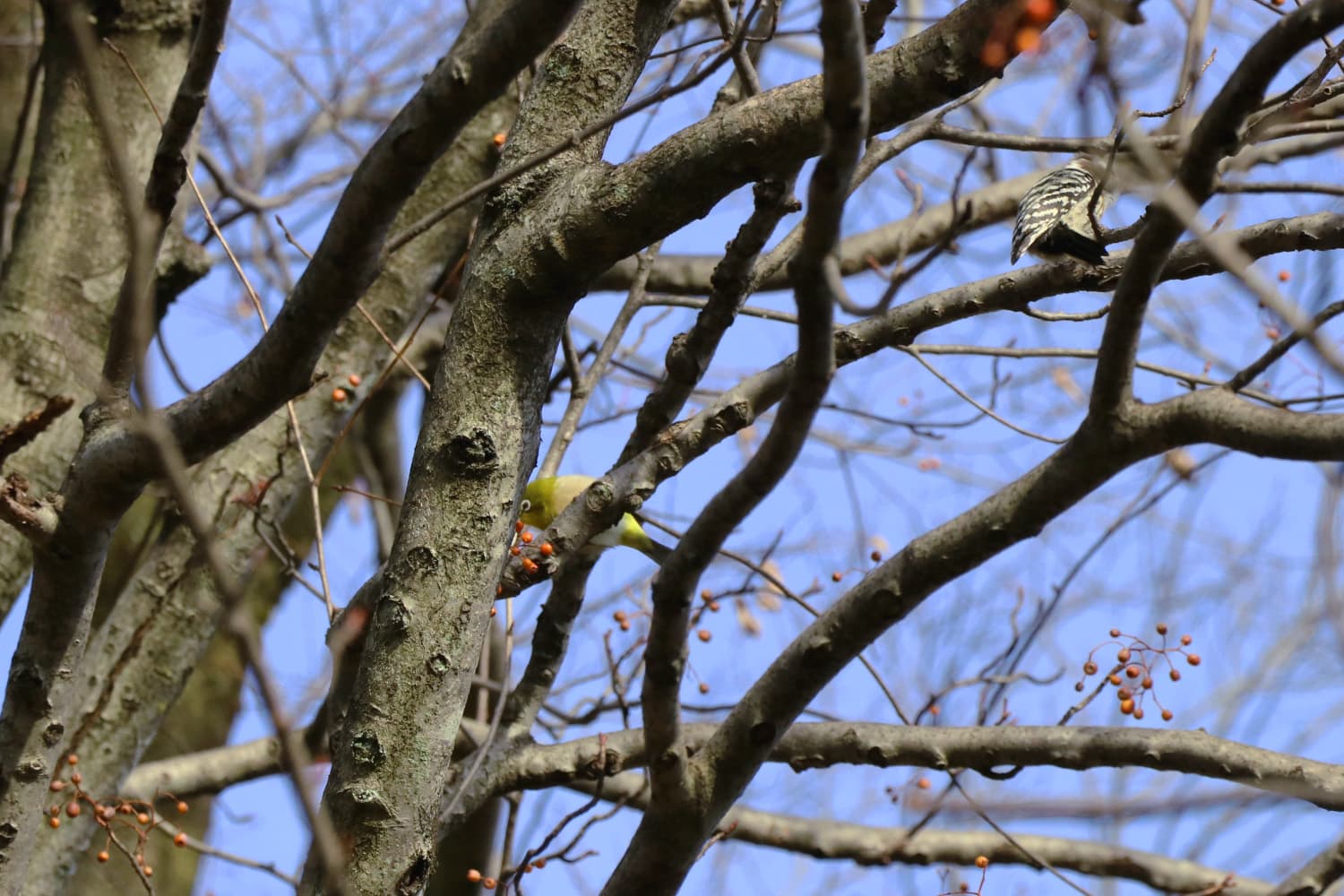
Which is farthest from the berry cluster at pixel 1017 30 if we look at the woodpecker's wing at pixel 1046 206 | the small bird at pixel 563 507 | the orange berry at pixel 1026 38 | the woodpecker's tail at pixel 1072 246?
the small bird at pixel 563 507

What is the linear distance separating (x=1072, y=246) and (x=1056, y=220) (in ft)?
1.05

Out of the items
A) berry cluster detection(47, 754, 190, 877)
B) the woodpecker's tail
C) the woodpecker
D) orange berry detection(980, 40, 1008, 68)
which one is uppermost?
the woodpecker

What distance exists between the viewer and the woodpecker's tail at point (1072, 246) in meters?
2.42

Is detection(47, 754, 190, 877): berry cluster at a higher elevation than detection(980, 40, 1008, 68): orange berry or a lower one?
lower

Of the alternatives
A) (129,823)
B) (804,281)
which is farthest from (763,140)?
(129,823)

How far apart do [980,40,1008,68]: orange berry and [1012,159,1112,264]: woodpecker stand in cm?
101

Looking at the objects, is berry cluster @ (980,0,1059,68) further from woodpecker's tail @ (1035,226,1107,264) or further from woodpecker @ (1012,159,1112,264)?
woodpecker @ (1012,159,1112,264)

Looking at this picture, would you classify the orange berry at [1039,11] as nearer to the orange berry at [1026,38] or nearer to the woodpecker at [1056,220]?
the orange berry at [1026,38]

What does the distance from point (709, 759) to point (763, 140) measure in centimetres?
95

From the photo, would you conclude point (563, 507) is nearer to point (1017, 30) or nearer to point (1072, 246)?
point (1072, 246)

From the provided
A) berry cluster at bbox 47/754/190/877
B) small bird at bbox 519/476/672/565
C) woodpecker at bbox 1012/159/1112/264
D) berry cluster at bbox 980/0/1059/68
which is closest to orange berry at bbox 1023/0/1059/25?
berry cluster at bbox 980/0/1059/68

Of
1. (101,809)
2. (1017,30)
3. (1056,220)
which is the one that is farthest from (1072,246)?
(101,809)

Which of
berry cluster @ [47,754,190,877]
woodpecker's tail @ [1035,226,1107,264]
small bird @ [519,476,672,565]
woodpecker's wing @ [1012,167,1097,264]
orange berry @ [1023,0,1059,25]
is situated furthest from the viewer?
small bird @ [519,476,672,565]

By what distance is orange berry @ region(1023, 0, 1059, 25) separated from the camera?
163 centimetres
